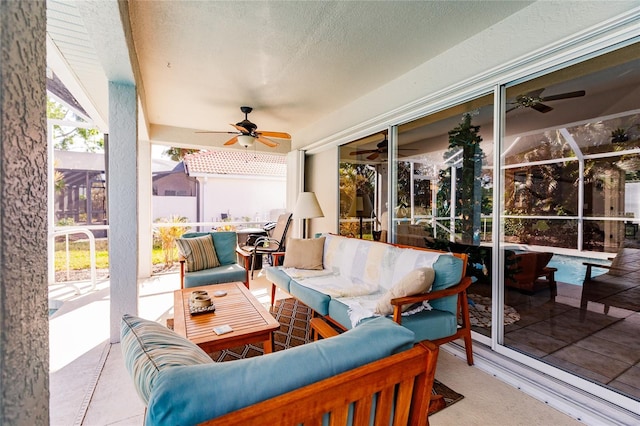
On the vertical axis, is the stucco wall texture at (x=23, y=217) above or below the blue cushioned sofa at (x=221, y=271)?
above

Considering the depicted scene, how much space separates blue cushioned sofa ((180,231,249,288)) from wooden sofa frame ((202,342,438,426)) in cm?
305

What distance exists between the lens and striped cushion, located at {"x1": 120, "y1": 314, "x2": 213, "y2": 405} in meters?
0.76

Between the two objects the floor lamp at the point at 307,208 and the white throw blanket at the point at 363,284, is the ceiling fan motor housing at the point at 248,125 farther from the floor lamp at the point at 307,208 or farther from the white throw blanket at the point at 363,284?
the white throw blanket at the point at 363,284

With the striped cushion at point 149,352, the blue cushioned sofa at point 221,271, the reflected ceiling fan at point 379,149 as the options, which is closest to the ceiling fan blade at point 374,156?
the reflected ceiling fan at point 379,149

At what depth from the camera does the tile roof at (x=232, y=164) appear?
812 cm

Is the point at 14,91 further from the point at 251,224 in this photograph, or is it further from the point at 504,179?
the point at 251,224

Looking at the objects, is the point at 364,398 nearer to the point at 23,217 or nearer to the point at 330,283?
the point at 23,217

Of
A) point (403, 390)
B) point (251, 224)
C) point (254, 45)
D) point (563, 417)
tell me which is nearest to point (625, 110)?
point (563, 417)

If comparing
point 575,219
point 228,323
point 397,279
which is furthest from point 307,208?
point 575,219

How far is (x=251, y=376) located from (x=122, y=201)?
104 inches

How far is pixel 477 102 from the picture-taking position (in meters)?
2.66

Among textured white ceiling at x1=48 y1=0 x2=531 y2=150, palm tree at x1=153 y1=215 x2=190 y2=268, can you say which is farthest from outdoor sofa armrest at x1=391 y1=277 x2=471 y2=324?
palm tree at x1=153 y1=215 x2=190 y2=268

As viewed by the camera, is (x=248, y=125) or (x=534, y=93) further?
(x=248, y=125)

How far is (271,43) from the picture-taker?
2.61 metres
